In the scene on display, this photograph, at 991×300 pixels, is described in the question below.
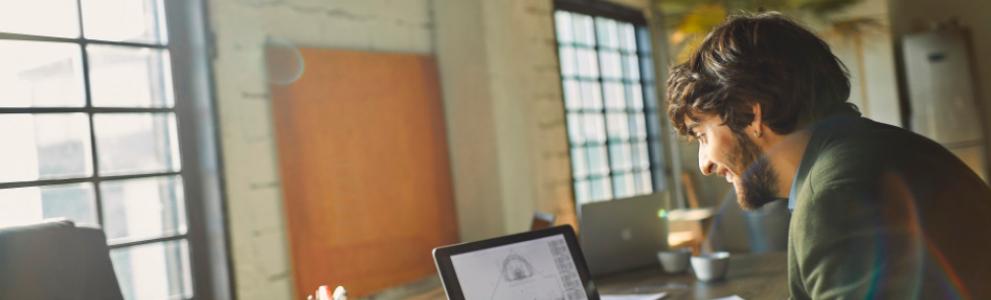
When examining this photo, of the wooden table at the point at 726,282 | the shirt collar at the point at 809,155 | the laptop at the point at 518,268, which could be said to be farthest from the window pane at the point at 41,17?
the shirt collar at the point at 809,155

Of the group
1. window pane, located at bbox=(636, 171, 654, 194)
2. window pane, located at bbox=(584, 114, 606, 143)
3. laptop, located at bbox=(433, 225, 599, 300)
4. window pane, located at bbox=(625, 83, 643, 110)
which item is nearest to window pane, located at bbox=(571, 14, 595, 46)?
window pane, located at bbox=(584, 114, 606, 143)

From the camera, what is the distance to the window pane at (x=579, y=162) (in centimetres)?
521

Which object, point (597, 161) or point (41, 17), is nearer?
point (41, 17)

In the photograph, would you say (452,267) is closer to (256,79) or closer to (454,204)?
(256,79)

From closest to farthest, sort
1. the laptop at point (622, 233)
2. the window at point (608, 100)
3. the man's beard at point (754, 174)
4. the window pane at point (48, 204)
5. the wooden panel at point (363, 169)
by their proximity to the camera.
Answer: the man's beard at point (754, 174), the window pane at point (48, 204), the laptop at point (622, 233), the wooden panel at point (363, 169), the window at point (608, 100)

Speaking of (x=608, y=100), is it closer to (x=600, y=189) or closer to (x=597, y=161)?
(x=597, y=161)

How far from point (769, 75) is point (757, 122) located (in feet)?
0.29

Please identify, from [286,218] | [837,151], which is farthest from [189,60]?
[837,151]

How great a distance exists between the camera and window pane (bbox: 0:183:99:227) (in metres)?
2.74

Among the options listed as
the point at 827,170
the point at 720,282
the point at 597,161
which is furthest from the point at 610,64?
the point at 827,170

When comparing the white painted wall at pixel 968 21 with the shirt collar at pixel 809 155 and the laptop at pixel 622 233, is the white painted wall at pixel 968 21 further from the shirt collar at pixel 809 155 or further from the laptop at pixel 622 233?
the shirt collar at pixel 809 155

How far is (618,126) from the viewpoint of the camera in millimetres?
5883

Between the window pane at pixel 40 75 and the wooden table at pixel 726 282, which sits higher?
the window pane at pixel 40 75

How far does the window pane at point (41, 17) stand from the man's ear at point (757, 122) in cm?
230
